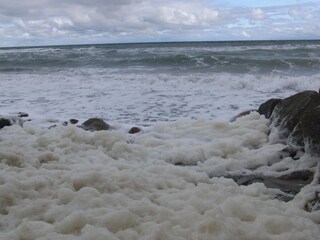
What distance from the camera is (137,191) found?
468 cm

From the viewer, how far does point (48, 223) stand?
3.77 m

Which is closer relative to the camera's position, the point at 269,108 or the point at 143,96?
the point at 269,108

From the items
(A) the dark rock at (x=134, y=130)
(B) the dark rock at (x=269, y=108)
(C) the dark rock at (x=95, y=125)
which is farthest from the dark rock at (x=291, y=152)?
(C) the dark rock at (x=95, y=125)

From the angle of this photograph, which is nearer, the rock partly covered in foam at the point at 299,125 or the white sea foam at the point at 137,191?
the white sea foam at the point at 137,191

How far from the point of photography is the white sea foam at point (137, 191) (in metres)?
3.65

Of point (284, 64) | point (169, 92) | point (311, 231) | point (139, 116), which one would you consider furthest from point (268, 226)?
point (284, 64)

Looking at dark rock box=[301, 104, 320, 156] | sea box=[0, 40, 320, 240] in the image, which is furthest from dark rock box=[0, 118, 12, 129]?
dark rock box=[301, 104, 320, 156]

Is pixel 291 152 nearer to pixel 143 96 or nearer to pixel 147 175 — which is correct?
pixel 147 175

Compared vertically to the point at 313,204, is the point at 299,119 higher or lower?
higher

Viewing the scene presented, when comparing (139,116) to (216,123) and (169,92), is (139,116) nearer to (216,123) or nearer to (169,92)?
(216,123)

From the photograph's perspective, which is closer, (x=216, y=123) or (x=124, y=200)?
(x=124, y=200)

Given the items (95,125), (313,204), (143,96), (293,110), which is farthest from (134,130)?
(143,96)

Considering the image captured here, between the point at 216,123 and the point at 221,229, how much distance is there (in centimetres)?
460

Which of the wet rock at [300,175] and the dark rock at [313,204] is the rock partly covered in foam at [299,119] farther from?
the dark rock at [313,204]
